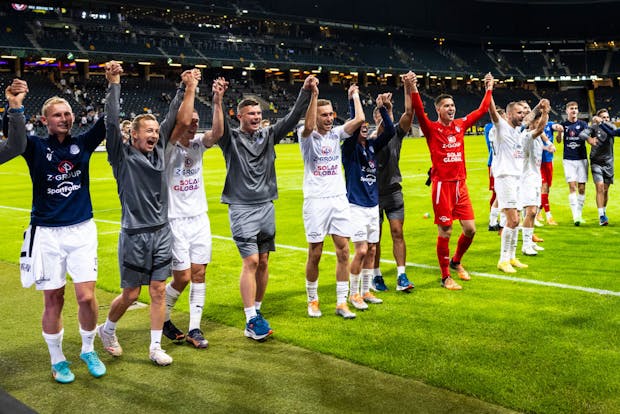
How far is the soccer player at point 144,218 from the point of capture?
5.48m

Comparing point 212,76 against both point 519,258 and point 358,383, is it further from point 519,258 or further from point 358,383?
point 358,383

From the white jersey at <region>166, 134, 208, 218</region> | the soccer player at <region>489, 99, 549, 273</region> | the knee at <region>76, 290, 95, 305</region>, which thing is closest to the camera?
the knee at <region>76, 290, 95, 305</region>

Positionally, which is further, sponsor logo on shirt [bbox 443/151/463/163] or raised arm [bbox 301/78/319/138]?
sponsor logo on shirt [bbox 443/151/463/163]

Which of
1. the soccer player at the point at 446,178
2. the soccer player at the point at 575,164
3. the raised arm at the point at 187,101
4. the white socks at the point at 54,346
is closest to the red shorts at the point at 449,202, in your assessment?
the soccer player at the point at 446,178

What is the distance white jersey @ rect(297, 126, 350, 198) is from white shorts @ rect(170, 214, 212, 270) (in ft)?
4.42

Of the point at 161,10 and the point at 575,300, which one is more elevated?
the point at 161,10

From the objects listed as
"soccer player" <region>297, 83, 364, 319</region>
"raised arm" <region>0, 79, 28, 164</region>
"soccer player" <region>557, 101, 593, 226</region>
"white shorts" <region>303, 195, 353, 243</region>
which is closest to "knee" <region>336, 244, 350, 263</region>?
"soccer player" <region>297, 83, 364, 319</region>

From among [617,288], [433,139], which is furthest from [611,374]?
[433,139]

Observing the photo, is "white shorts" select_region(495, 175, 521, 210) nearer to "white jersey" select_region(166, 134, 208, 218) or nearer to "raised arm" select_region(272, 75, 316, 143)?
"raised arm" select_region(272, 75, 316, 143)

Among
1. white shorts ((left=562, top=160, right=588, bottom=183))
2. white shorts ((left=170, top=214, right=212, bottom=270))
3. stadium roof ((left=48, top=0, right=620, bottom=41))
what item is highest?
stadium roof ((left=48, top=0, right=620, bottom=41))

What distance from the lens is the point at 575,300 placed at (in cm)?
730

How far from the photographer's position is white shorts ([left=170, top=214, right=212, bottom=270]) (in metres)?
6.01

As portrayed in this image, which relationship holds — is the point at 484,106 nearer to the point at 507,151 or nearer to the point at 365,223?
the point at 507,151

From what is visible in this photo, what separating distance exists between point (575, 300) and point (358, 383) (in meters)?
3.57
